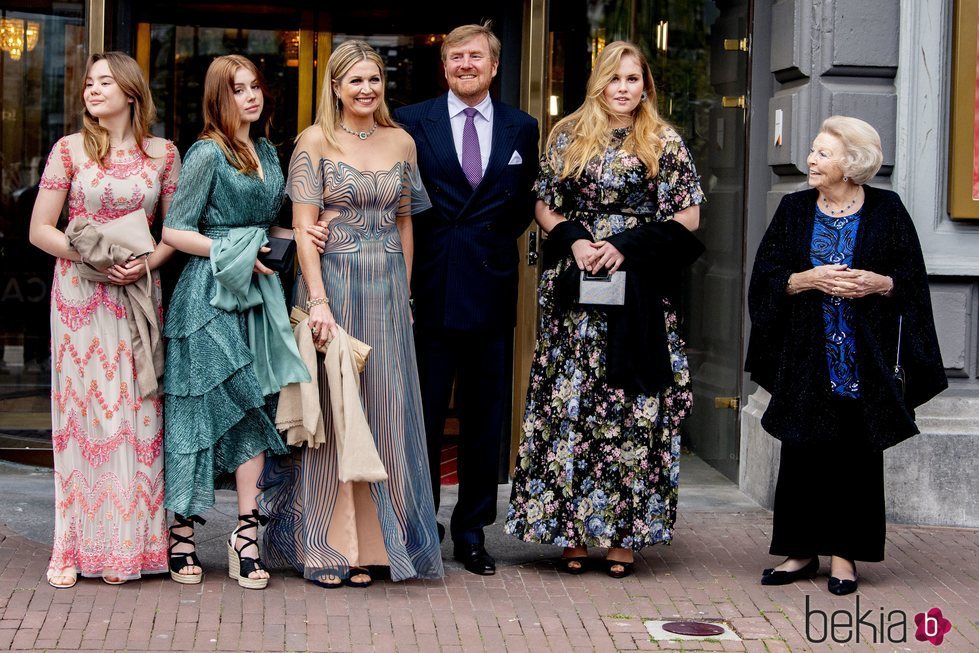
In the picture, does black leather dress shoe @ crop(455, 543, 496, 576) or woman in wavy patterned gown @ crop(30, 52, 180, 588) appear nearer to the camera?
woman in wavy patterned gown @ crop(30, 52, 180, 588)

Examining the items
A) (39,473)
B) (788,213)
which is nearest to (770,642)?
(788,213)

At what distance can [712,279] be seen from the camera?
25.2 ft

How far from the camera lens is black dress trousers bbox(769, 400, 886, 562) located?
543 cm

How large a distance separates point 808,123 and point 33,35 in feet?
13.5

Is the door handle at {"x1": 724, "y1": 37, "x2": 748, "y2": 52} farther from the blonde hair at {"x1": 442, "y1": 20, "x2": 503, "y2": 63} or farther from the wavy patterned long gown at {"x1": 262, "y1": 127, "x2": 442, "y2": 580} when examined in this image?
the wavy patterned long gown at {"x1": 262, "y1": 127, "x2": 442, "y2": 580}

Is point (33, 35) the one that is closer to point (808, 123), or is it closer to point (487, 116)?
point (487, 116)

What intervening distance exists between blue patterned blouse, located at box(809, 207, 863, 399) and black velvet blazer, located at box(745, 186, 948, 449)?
26 mm

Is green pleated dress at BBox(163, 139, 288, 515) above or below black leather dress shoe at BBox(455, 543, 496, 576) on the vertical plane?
above

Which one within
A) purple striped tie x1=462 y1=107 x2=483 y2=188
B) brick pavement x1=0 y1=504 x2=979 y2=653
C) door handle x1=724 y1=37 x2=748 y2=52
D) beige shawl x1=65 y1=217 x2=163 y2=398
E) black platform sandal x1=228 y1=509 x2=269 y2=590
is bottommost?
brick pavement x1=0 y1=504 x2=979 y2=653

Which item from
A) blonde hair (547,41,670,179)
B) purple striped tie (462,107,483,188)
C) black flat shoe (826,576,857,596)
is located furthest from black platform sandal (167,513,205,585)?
black flat shoe (826,576,857,596)

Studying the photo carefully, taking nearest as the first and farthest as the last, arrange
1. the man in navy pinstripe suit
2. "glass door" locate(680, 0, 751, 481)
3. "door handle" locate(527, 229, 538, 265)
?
the man in navy pinstripe suit
"door handle" locate(527, 229, 538, 265)
"glass door" locate(680, 0, 751, 481)

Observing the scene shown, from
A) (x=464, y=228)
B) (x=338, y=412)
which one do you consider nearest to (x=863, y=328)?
(x=464, y=228)

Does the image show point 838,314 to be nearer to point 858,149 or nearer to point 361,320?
point 858,149

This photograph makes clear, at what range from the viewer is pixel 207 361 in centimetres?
520
